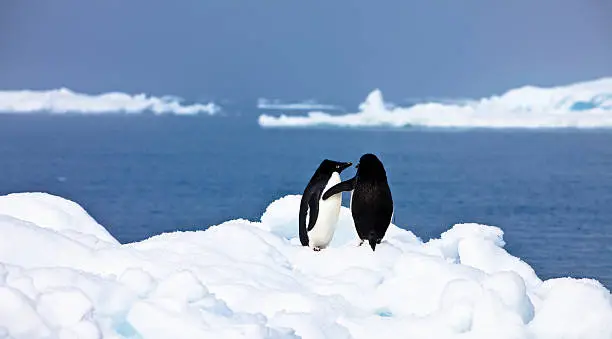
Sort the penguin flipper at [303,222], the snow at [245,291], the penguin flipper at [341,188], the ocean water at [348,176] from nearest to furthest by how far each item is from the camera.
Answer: the snow at [245,291]
the penguin flipper at [341,188]
the penguin flipper at [303,222]
the ocean water at [348,176]

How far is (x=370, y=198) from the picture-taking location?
773cm

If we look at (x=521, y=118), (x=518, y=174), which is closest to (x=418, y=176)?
(x=518, y=174)

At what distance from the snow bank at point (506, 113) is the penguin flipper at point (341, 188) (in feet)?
81.6

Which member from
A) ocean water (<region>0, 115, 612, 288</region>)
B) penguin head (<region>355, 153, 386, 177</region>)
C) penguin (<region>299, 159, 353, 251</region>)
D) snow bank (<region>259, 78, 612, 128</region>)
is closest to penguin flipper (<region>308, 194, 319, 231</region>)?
penguin (<region>299, 159, 353, 251</region>)

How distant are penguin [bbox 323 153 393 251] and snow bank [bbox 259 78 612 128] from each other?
25.1 m

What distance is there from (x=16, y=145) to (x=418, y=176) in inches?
1228

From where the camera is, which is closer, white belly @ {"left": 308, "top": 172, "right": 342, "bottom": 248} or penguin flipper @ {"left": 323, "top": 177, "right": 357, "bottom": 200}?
penguin flipper @ {"left": 323, "top": 177, "right": 357, "bottom": 200}

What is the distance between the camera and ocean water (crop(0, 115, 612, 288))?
22359 millimetres

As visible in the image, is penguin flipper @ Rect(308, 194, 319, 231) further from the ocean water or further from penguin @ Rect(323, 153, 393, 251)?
the ocean water

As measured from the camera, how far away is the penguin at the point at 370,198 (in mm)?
7629

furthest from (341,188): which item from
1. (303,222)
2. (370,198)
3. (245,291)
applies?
(245,291)

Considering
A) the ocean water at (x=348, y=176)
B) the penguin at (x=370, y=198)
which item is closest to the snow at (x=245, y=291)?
the penguin at (x=370, y=198)

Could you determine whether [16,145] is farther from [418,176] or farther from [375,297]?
[375,297]

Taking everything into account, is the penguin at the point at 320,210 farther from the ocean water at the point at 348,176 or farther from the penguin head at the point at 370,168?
the ocean water at the point at 348,176
